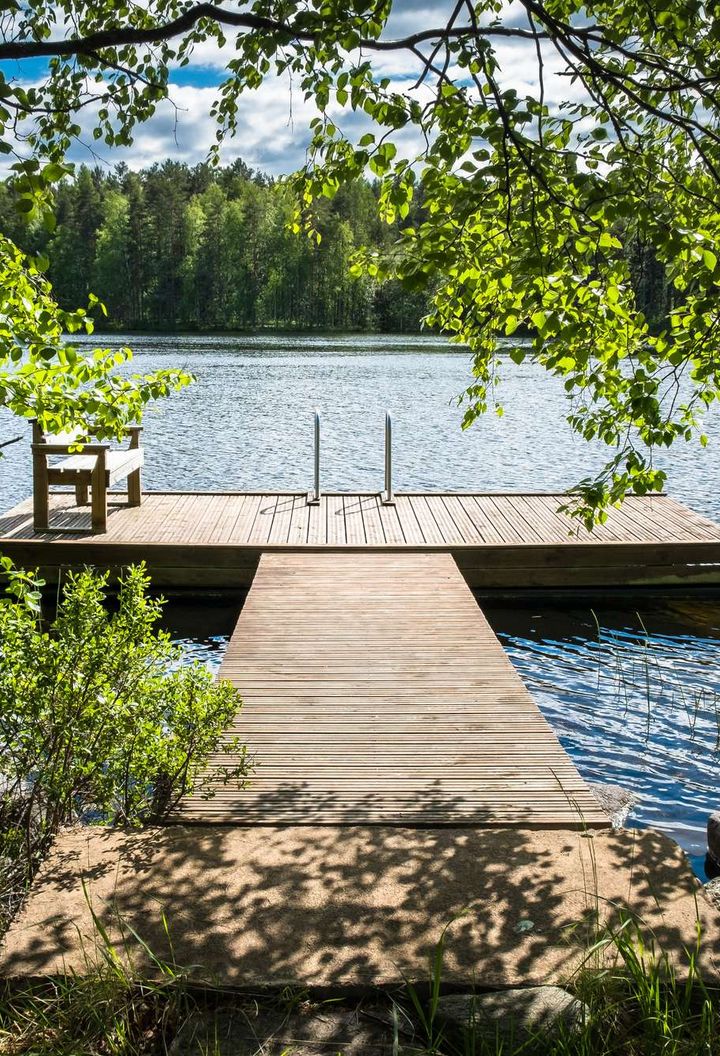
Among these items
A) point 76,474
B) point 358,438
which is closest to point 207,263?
point 358,438

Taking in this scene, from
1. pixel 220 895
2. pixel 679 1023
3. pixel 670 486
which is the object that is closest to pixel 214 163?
pixel 220 895

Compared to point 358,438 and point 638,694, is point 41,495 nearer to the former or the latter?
point 638,694

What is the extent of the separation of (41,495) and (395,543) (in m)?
3.43

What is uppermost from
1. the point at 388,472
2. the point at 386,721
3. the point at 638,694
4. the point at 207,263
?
the point at 207,263

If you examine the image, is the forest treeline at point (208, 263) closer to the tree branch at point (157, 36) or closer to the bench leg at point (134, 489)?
the bench leg at point (134, 489)

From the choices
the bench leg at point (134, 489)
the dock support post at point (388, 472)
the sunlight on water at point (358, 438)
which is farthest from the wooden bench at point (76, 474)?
the dock support post at point (388, 472)

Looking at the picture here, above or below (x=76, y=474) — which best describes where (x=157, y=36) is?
above

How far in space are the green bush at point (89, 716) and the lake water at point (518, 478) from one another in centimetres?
287

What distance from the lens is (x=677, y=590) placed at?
375 inches

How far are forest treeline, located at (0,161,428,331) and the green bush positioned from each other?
66.3m

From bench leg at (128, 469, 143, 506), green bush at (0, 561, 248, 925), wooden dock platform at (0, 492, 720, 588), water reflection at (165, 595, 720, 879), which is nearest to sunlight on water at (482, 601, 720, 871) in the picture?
water reflection at (165, 595, 720, 879)

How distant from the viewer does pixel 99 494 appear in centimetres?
927

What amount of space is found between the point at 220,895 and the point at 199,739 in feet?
2.76

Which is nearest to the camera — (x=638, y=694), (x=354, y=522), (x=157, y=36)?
(x=157, y=36)
